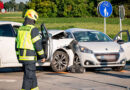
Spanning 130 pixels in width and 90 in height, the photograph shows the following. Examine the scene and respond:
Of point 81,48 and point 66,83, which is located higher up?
point 81,48

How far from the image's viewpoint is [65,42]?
43.1ft

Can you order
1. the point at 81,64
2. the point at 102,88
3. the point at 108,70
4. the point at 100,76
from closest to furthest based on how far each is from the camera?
the point at 102,88 < the point at 100,76 < the point at 81,64 < the point at 108,70

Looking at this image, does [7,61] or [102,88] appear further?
[7,61]

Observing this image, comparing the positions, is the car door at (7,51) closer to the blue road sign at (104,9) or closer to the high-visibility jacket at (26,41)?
the high-visibility jacket at (26,41)

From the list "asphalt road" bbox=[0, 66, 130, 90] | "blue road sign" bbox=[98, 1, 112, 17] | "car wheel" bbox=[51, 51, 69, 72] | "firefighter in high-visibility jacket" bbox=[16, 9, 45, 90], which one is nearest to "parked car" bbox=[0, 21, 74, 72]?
"car wheel" bbox=[51, 51, 69, 72]

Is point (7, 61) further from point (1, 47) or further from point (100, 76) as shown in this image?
point (100, 76)

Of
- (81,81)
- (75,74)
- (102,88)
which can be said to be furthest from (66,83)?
(75,74)

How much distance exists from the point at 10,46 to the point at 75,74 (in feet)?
7.32

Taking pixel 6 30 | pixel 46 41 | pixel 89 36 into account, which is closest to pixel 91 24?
pixel 89 36

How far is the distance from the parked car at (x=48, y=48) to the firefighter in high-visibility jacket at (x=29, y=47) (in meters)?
4.43

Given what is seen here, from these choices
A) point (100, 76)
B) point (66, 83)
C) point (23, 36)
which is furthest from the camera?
point (100, 76)

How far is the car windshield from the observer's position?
536 inches

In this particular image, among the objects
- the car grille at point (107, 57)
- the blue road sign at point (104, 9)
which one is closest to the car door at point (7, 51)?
the car grille at point (107, 57)

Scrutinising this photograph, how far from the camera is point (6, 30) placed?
492 inches
